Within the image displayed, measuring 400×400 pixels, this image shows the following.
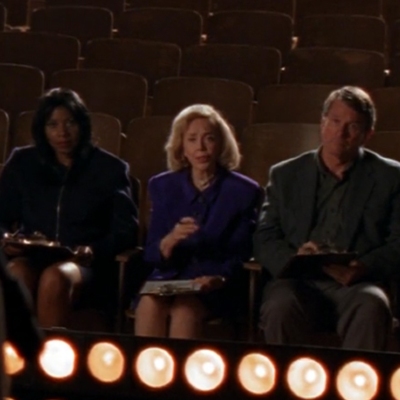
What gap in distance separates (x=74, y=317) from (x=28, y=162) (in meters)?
0.46

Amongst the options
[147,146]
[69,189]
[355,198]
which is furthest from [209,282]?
[147,146]

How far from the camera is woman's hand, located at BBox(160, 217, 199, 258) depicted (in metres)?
2.94

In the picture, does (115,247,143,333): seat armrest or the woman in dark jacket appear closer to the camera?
(115,247,143,333): seat armrest

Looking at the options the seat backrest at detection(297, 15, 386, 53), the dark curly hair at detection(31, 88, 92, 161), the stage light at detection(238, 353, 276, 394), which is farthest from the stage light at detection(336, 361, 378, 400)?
the seat backrest at detection(297, 15, 386, 53)

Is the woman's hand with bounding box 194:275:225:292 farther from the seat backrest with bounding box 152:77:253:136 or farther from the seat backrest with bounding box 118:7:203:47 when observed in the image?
the seat backrest with bounding box 118:7:203:47

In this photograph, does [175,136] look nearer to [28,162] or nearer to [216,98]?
[28,162]

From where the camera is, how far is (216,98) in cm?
384

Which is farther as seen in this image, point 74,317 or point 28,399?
point 74,317

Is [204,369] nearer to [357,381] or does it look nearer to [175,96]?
[357,381]

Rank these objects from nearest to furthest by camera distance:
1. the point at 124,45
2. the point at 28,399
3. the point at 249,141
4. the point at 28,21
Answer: the point at 28,399 → the point at 249,141 → the point at 124,45 → the point at 28,21

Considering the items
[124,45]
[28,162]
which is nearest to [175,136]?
[28,162]

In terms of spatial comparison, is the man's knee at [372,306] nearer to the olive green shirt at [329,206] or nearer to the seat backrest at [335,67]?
the olive green shirt at [329,206]

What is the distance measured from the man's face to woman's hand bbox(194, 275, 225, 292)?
1.39ft

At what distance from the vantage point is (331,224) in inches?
117
